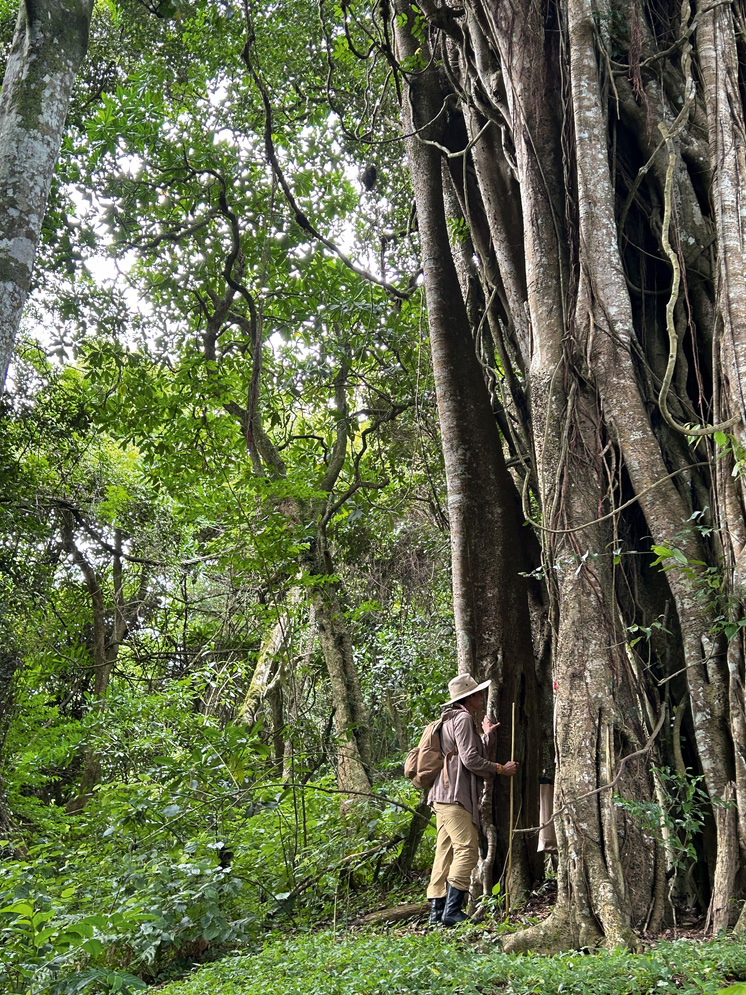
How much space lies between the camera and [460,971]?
125 inches

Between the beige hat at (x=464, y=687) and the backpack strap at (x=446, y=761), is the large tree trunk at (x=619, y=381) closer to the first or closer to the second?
the beige hat at (x=464, y=687)

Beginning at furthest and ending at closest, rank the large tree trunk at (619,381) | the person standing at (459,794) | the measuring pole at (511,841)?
1. the person standing at (459,794)
2. the measuring pole at (511,841)
3. the large tree trunk at (619,381)

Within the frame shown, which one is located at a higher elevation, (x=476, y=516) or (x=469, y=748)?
(x=476, y=516)

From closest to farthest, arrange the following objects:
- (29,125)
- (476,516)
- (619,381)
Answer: (29,125), (619,381), (476,516)

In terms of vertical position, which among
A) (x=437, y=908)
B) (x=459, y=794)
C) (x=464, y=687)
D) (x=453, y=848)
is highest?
(x=464, y=687)

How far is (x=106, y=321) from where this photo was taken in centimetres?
885

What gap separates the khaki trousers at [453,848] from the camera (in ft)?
16.3

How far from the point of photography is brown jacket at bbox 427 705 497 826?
16.6ft

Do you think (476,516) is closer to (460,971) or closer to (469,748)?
(469,748)

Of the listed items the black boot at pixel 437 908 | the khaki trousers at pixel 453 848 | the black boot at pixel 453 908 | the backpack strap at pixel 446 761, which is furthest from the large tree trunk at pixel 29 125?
the black boot at pixel 437 908

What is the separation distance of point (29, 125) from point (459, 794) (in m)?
4.39

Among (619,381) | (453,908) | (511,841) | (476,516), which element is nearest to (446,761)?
(511,841)

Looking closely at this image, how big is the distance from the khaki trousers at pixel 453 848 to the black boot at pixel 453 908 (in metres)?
0.05

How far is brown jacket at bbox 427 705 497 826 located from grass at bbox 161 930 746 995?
923mm
